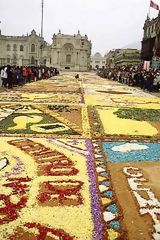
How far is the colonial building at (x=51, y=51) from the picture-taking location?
376ft

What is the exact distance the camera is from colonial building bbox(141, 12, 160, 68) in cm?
3928

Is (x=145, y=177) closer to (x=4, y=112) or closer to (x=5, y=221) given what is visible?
(x=5, y=221)

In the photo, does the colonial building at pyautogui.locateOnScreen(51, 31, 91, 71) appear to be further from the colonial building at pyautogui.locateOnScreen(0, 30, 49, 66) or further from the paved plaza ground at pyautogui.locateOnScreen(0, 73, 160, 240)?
the paved plaza ground at pyautogui.locateOnScreen(0, 73, 160, 240)

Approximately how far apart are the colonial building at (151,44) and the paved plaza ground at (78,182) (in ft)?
101

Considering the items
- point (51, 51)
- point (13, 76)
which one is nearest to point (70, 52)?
point (51, 51)

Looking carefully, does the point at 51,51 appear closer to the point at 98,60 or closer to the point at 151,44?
the point at 151,44

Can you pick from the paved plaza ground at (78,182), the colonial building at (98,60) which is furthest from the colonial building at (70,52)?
the paved plaza ground at (78,182)

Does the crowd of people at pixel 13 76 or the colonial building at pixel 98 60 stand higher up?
the crowd of people at pixel 13 76

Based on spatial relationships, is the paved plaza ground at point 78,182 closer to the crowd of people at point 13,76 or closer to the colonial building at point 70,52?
the crowd of people at point 13,76

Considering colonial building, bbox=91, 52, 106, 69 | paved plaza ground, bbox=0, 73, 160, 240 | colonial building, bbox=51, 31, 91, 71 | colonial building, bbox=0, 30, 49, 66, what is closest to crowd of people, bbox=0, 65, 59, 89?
paved plaza ground, bbox=0, 73, 160, 240

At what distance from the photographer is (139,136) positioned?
27.5ft

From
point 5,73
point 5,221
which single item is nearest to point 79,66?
point 5,73

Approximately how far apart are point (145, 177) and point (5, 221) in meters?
2.39

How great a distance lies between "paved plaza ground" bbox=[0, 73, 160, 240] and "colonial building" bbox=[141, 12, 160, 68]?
1213 inches
